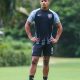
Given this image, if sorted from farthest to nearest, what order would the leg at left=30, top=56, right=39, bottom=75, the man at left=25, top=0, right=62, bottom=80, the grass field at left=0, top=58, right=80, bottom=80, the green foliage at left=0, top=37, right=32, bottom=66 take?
the green foliage at left=0, top=37, right=32, bottom=66 → the grass field at left=0, top=58, right=80, bottom=80 → the man at left=25, top=0, right=62, bottom=80 → the leg at left=30, top=56, right=39, bottom=75

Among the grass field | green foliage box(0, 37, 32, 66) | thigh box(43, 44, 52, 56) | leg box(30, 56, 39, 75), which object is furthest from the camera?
green foliage box(0, 37, 32, 66)

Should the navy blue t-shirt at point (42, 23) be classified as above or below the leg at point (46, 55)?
above

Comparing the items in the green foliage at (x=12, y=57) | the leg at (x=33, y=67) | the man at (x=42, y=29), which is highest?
the man at (x=42, y=29)

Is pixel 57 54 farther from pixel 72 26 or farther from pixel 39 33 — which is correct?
pixel 39 33

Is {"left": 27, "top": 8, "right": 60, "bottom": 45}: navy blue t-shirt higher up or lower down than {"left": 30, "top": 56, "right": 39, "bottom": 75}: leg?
higher up

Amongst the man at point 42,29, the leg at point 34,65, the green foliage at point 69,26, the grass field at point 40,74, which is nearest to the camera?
the leg at point 34,65

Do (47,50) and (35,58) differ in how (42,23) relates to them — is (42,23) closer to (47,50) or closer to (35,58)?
(47,50)

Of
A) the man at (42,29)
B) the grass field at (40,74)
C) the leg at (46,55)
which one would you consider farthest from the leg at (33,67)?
the grass field at (40,74)

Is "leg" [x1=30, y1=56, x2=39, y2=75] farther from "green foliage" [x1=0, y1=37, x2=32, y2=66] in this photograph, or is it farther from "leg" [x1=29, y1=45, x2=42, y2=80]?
"green foliage" [x1=0, y1=37, x2=32, y2=66]

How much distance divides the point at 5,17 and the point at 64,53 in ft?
66.9

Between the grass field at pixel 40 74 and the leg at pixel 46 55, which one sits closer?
the leg at pixel 46 55

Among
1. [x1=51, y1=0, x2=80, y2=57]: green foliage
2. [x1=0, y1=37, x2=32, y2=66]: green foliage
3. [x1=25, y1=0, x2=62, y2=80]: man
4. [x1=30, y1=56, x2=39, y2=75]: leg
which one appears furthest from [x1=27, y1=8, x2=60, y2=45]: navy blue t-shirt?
[x1=51, y1=0, x2=80, y2=57]: green foliage

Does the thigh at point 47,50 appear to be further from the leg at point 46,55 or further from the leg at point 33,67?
the leg at point 33,67

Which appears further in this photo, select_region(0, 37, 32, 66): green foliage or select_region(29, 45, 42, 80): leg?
select_region(0, 37, 32, 66): green foliage
